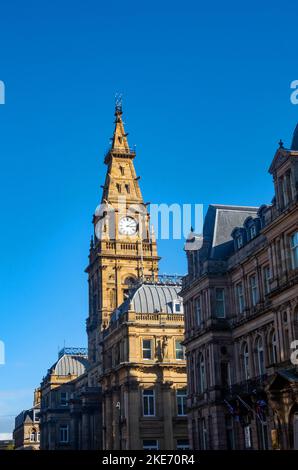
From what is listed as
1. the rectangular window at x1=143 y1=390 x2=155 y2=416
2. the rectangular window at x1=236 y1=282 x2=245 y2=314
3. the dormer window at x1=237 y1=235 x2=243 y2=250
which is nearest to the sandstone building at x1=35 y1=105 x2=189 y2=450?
the rectangular window at x1=143 y1=390 x2=155 y2=416

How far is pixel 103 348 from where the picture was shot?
92.2m

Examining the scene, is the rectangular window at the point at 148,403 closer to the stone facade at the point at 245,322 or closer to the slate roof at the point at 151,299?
the slate roof at the point at 151,299

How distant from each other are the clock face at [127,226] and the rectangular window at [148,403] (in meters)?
36.6

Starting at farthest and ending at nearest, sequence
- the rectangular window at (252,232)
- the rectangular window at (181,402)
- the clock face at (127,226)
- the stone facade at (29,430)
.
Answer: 1. the stone facade at (29,430)
2. the clock face at (127,226)
3. the rectangular window at (181,402)
4. the rectangular window at (252,232)

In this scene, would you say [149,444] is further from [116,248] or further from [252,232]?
[116,248]

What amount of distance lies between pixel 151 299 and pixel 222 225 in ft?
78.6

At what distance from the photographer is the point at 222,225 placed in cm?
6512

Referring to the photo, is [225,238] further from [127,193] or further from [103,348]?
[127,193]

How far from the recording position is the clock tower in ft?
358

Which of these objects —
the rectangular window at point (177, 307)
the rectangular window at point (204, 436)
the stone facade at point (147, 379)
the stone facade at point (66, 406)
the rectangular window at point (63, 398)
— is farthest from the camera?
the rectangular window at point (63, 398)

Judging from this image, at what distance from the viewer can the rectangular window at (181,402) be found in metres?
80.4

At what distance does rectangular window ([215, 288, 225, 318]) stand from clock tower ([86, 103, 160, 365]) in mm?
41657

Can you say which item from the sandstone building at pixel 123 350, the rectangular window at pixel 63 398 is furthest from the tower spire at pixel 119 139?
the rectangular window at pixel 63 398

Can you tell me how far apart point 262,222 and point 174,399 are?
30.5 m
